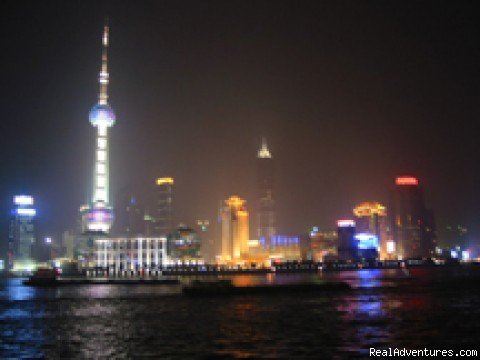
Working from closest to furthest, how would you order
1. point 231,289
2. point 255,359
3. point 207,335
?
1. point 255,359
2. point 207,335
3. point 231,289

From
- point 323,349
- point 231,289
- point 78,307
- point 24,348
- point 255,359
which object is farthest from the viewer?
point 231,289

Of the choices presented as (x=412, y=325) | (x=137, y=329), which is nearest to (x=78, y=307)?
(x=137, y=329)

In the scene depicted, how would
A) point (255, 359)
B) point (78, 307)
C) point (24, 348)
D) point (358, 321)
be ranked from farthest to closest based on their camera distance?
point (78, 307)
point (358, 321)
point (24, 348)
point (255, 359)

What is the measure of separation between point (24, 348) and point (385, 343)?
83.4ft

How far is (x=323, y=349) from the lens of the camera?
129ft

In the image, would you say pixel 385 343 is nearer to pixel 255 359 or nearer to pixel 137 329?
pixel 255 359

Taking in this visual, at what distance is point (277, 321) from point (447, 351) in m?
21.6

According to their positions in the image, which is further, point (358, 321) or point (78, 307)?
point (78, 307)

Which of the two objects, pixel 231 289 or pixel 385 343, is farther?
pixel 231 289

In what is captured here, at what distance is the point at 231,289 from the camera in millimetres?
106000

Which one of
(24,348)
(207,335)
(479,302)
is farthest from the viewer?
(479,302)

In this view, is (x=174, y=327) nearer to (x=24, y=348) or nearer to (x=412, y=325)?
(x=24, y=348)

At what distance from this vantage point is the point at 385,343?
134 ft

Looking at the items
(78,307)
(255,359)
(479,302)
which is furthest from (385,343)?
(78,307)
